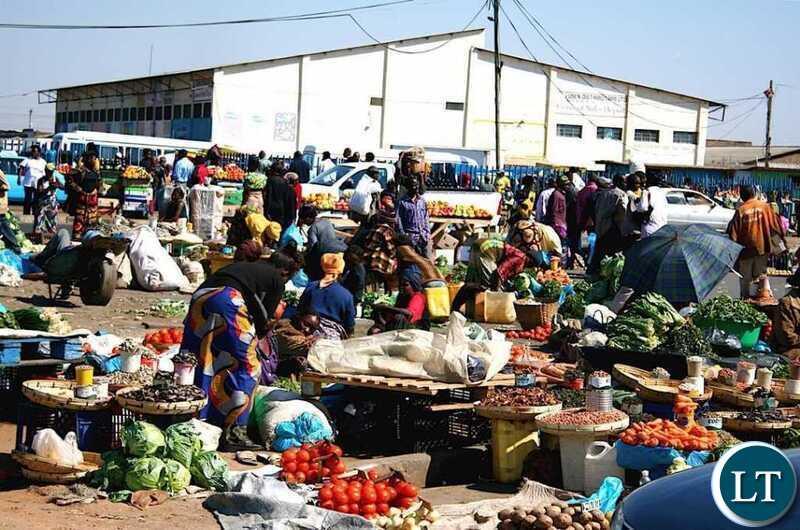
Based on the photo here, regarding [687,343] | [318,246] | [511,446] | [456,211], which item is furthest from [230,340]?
[456,211]

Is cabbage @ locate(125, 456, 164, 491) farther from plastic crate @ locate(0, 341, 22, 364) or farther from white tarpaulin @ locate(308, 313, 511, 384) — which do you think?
white tarpaulin @ locate(308, 313, 511, 384)

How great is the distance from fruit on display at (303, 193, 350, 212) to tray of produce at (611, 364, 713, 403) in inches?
534

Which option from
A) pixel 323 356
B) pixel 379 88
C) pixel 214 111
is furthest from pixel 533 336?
pixel 379 88

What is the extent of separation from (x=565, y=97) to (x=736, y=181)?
14011 millimetres

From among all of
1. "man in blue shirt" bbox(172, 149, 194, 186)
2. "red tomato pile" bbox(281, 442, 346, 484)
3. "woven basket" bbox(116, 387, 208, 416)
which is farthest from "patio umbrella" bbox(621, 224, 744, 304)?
"man in blue shirt" bbox(172, 149, 194, 186)

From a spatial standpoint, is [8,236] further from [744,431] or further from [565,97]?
[565,97]

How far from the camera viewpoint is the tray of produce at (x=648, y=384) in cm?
925

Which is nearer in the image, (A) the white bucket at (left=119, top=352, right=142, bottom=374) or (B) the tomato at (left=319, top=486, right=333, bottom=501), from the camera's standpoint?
(B) the tomato at (left=319, top=486, right=333, bottom=501)

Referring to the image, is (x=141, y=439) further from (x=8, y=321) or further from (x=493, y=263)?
(x=493, y=263)

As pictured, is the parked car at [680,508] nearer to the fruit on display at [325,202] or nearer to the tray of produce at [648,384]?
the tray of produce at [648,384]

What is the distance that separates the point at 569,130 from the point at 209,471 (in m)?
46.1

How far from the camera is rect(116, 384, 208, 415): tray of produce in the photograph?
779 centimetres

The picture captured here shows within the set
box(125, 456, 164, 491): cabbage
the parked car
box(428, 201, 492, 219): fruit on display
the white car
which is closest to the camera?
the parked car

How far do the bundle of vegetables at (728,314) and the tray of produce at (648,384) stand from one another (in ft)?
9.21
